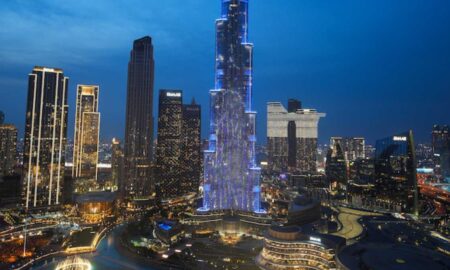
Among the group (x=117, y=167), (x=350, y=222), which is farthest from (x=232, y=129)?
(x=117, y=167)

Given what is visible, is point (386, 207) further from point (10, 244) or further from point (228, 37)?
point (10, 244)

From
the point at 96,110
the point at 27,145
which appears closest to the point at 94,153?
the point at 96,110

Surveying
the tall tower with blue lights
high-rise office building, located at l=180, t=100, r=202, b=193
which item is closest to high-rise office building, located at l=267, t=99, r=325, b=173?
high-rise office building, located at l=180, t=100, r=202, b=193

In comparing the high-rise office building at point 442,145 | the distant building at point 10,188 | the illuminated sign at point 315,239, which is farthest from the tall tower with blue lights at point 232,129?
the high-rise office building at point 442,145

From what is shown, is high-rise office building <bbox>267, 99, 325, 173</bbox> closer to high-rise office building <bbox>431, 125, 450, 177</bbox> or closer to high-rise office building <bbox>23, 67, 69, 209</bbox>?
high-rise office building <bbox>431, 125, 450, 177</bbox>

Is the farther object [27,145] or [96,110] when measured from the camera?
[96,110]

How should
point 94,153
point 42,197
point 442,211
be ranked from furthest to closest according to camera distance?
point 94,153 → point 42,197 → point 442,211
